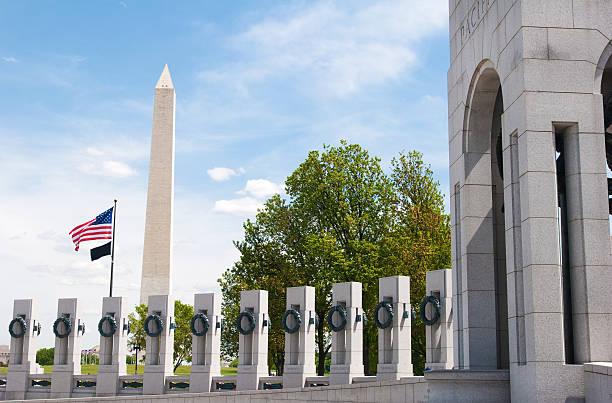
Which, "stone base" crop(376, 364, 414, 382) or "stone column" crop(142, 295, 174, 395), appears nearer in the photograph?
"stone base" crop(376, 364, 414, 382)

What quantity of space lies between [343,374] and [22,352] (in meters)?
16.3

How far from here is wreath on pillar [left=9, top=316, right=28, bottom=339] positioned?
116 ft

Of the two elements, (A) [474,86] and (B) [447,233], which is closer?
(A) [474,86]

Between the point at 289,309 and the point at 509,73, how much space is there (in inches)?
638

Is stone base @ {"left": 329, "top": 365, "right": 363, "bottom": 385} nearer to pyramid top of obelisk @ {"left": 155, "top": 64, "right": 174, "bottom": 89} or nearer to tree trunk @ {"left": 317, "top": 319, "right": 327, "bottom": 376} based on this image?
tree trunk @ {"left": 317, "top": 319, "right": 327, "bottom": 376}

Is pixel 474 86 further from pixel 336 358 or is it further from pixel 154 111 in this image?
pixel 154 111

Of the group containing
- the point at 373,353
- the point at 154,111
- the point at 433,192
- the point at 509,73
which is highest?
the point at 154,111

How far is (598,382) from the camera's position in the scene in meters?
13.7

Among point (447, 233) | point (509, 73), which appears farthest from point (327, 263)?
point (509, 73)

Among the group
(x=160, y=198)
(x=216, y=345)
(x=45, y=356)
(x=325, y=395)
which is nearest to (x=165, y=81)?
(x=160, y=198)

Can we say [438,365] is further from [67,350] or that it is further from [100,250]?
[100,250]

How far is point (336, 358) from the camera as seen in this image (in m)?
29.2

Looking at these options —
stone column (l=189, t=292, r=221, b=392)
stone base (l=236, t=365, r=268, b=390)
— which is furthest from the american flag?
stone base (l=236, t=365, r=268, b=390)

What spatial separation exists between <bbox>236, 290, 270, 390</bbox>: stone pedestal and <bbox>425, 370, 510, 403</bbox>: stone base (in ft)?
48.1
